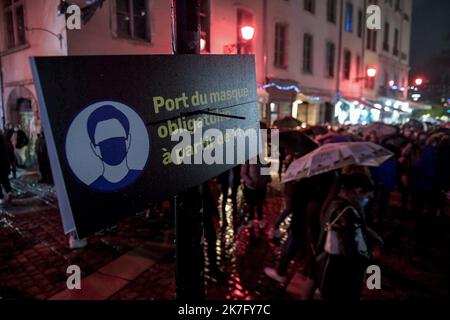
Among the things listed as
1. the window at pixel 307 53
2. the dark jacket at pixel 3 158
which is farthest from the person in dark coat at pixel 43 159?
the window at pixel 307 53

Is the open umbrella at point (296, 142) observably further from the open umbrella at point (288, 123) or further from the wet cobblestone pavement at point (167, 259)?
the open umbrella at point (288, 123)

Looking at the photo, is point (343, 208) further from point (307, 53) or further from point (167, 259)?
point (307, 53)

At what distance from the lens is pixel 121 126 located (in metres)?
1.12

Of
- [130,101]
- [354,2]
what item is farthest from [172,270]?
[354,2]

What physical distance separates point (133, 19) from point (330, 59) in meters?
14.3

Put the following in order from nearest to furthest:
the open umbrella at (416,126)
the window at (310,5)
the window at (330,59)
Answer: the open umbrella at (416,126), the window at (310,5), the window at (330,59)

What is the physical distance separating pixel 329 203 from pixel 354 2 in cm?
2335

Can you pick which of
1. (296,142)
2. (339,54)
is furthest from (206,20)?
(339,54)

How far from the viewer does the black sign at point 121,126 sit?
0.98 metres

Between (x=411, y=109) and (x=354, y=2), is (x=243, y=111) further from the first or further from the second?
(x=411, y=109)

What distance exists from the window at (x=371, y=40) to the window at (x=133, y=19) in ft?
67.1

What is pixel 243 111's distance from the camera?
1.78 m

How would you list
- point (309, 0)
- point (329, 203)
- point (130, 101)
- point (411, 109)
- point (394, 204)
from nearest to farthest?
point (130, 101) < point (329, 203) < point (394, 204) < point (309, 0) < point (411, 109)
